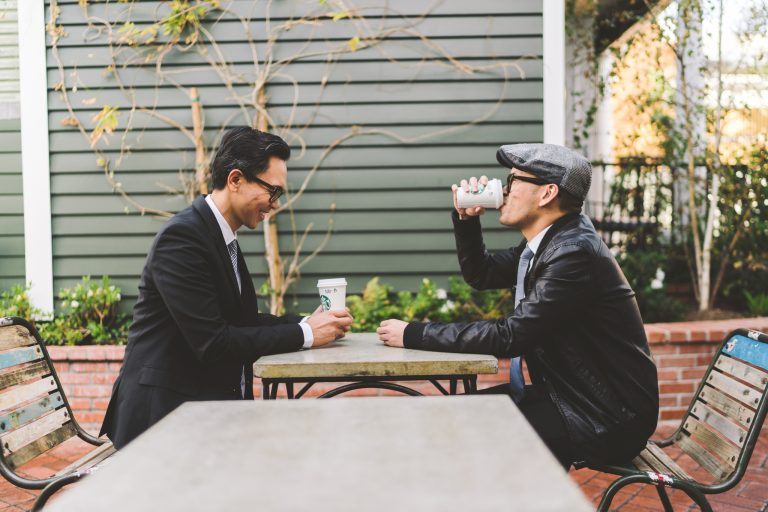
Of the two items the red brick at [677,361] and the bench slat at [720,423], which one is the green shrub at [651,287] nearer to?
the red brick at [677,361]

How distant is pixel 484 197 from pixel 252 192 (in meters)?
0.86

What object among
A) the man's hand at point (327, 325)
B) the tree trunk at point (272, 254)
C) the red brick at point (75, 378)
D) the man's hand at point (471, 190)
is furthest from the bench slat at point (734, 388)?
the red brick at point (75, 378)

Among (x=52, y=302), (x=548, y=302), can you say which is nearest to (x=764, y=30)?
(x=548, y=302)

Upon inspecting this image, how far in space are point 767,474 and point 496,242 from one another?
7.15 ft

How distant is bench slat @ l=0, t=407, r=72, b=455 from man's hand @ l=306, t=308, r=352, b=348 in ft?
3.11

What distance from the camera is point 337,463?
3.90 feet

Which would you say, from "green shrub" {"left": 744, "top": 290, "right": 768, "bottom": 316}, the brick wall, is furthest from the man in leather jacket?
"green shrub" {"left": 744, "top": 290, "right": 768, "bottom": 316}

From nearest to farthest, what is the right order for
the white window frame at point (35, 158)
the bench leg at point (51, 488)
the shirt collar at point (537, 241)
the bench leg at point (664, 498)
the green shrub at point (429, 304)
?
1. the bench leg at point (51, 488)
2. the bench leg at point (664, 498)
3. the shirt collar at point (537, 241)
4. the green shrub at point (429, 304)
5. the white window frame at point (35, 158)

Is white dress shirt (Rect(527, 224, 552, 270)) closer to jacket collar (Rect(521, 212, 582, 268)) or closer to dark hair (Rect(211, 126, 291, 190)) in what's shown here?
jacket collar (Rect(521, 212, 582, 268))

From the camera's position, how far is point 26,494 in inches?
127

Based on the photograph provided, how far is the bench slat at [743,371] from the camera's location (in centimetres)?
196

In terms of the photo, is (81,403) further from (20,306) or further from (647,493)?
(647,493)

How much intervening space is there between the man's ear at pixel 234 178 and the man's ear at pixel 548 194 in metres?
1.09

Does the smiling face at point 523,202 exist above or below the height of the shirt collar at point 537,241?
above
